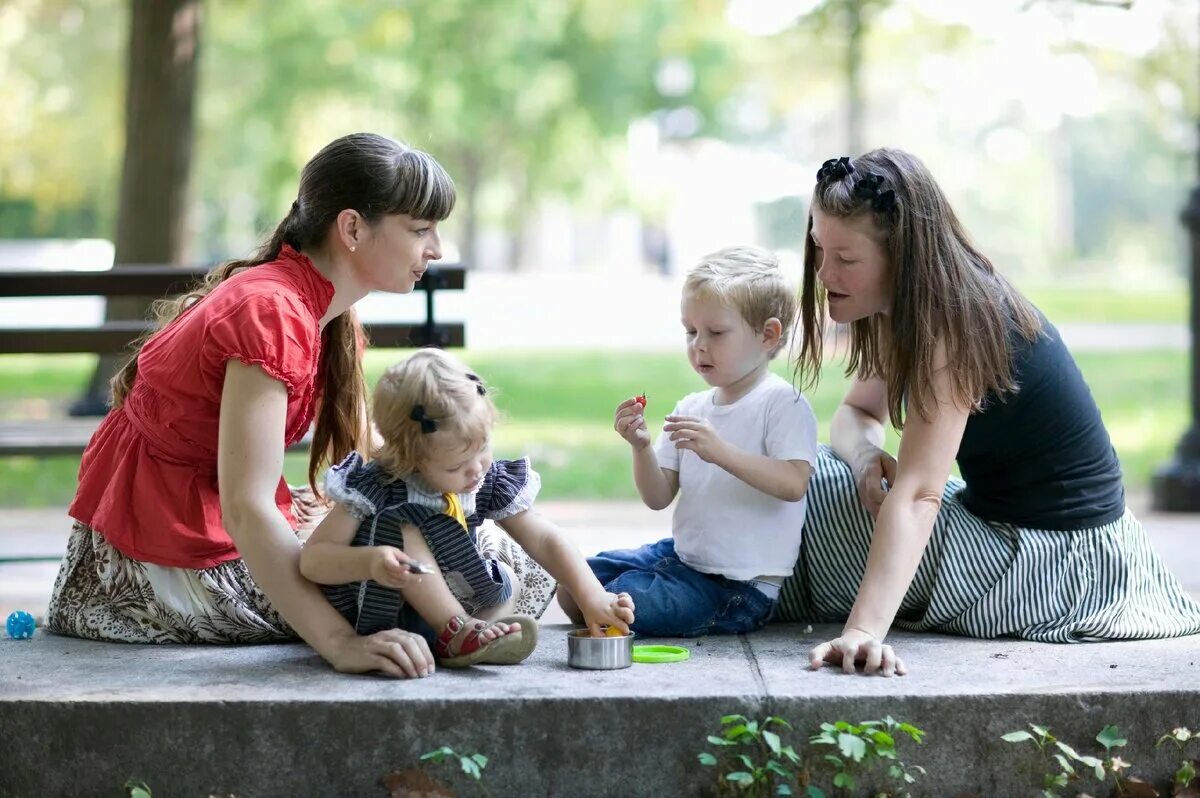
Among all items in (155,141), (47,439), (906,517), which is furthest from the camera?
(155,141)

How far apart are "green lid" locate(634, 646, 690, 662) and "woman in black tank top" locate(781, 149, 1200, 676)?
303mm

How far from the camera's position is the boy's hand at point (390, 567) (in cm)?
269

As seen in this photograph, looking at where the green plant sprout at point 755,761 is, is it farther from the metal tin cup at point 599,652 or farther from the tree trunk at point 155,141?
the tree trunk at point 155,141

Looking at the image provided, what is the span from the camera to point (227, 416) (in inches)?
113

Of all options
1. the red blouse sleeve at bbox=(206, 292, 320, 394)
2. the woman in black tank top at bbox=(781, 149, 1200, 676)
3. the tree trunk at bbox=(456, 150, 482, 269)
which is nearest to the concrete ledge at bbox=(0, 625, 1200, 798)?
the woman in black tank top at bbox=(781, 149, 1200, 676)

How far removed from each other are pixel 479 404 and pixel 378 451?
10.0 inches

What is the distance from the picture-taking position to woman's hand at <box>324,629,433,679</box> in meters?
2.84

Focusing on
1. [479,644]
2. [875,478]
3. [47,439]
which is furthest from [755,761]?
[47,439]

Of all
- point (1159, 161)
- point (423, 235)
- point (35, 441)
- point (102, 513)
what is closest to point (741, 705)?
point (423, 235)

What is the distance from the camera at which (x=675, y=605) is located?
3.26m

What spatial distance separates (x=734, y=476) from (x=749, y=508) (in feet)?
0.30

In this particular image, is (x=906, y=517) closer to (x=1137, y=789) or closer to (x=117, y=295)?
(x=1137, y=789)

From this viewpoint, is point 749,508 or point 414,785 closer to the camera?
point 414,785

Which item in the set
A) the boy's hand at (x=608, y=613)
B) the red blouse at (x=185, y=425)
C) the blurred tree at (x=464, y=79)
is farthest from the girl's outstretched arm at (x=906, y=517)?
the blurred tree at (x=464, y=79)
